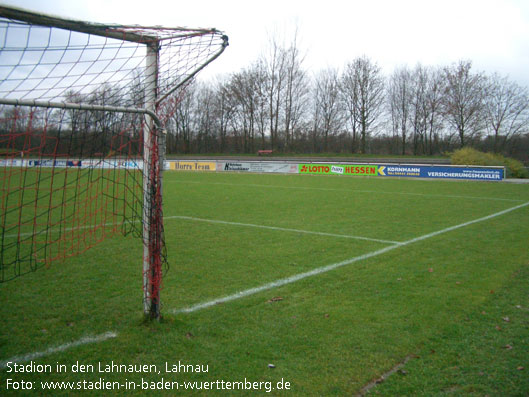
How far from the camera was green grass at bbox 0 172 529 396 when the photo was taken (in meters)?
3.25

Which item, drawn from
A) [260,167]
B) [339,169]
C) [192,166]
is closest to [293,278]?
[339,169]

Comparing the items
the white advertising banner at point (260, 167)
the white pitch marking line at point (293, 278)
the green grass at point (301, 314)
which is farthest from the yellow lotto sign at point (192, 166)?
the white pitch marking line at point (293, 278)

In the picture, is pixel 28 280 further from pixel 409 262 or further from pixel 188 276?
pixel 409 262

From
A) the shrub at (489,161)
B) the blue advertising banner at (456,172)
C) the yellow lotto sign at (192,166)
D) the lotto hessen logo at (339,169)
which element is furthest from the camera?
the yellow lotto sign at (192,166)

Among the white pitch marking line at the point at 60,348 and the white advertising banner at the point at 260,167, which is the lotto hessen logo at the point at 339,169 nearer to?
the white advertising banner at the point at 260,167

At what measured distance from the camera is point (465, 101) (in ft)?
160

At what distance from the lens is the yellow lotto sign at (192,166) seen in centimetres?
3597

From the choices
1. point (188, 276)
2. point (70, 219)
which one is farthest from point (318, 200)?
point (188, 276)

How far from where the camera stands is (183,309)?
460cm

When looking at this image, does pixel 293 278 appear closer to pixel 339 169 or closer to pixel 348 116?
pixel 339 169

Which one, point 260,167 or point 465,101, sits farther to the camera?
point 465,101

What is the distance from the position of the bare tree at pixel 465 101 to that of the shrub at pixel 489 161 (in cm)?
2066

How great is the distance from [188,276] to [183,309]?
1.29 m

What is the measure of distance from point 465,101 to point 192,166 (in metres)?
34.8
